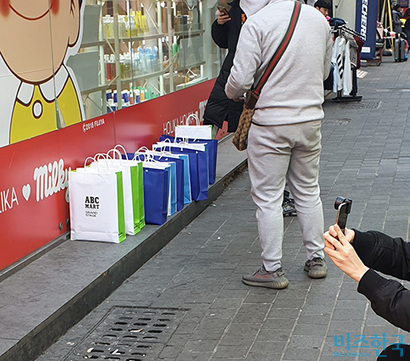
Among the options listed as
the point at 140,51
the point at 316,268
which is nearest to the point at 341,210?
the point at 316,268

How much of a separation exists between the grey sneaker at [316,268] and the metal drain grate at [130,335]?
0.98m

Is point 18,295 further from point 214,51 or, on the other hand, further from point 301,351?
point 214,51

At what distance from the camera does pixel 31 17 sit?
5.38m

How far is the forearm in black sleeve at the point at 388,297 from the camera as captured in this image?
Answer: 8.11 ft

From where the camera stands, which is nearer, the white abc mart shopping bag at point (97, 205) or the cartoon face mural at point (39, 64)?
the cartoon face mural at point (39, 64)

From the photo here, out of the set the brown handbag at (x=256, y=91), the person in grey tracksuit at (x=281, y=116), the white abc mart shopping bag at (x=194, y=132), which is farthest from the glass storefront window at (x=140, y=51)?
the person in grey tracksuit at (x=281, y=116)

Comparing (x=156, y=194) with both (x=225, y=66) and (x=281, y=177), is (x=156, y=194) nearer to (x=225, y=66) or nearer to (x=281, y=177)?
(x=281, y=177)

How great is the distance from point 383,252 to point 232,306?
2.18 metres

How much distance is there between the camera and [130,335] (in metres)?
4.55

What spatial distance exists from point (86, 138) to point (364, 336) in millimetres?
2787

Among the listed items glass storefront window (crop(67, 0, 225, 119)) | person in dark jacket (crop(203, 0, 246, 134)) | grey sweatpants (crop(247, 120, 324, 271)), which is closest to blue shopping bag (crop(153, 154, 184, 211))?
glass storefront window (crop(67, 0, 225, 119))

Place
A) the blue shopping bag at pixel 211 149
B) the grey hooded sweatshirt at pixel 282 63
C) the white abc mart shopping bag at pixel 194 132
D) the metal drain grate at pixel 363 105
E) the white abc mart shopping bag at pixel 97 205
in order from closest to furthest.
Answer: the grey hooded sweatshirt at pixel 282 63
the white abc mart shopping bag at pixel 97 205
the blue shopping bag at pixel 211 149
the white abc mart shopping bag at pixel 194 132
the metal drain grate at pixel 363 105

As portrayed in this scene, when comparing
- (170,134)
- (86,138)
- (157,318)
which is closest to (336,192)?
(170,134)

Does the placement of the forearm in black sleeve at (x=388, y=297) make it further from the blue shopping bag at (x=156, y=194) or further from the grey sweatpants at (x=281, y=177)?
the blue shopping bag at (x=156, y=194)
